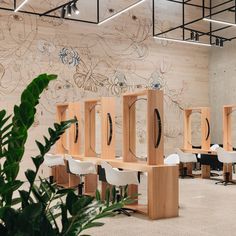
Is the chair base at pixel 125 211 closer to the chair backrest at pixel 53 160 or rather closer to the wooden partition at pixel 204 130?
the chair backrest at pixel 53 160

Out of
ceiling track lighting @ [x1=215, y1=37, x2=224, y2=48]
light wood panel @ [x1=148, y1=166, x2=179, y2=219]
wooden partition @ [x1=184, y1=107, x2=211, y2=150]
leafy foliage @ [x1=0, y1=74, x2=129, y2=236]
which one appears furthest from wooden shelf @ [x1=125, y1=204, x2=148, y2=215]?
ceiling track lighting @ [x1=215, y1=37, x2=224, y2=48]

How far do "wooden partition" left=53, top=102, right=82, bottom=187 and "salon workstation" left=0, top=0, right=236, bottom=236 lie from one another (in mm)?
25

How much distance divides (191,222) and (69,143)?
13.2ft

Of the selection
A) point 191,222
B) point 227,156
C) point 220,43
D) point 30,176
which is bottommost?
point 191,222

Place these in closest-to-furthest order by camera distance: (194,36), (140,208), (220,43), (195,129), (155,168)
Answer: (155,168), (140,208), (194,36), (220,43), (195,129)

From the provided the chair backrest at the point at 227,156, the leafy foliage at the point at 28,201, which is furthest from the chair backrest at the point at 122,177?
the leafy foliage at the point at 28,201

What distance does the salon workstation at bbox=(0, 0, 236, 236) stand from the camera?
→ 189 cm

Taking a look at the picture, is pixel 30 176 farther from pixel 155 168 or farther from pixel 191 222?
pixel 191 222

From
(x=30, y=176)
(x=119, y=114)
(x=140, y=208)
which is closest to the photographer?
(x=30, y=176)

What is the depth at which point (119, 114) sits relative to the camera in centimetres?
1199

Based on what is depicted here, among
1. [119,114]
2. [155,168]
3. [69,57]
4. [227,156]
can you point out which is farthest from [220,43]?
[155,168]

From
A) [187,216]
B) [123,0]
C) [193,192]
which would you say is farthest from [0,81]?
[187,216]

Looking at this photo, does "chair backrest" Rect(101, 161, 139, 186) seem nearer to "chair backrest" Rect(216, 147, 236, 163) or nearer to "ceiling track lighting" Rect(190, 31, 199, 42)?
"chair backrest" Rect(216, 147, 236, 163)

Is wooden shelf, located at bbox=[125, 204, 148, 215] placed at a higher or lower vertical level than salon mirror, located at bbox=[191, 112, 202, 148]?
lower
